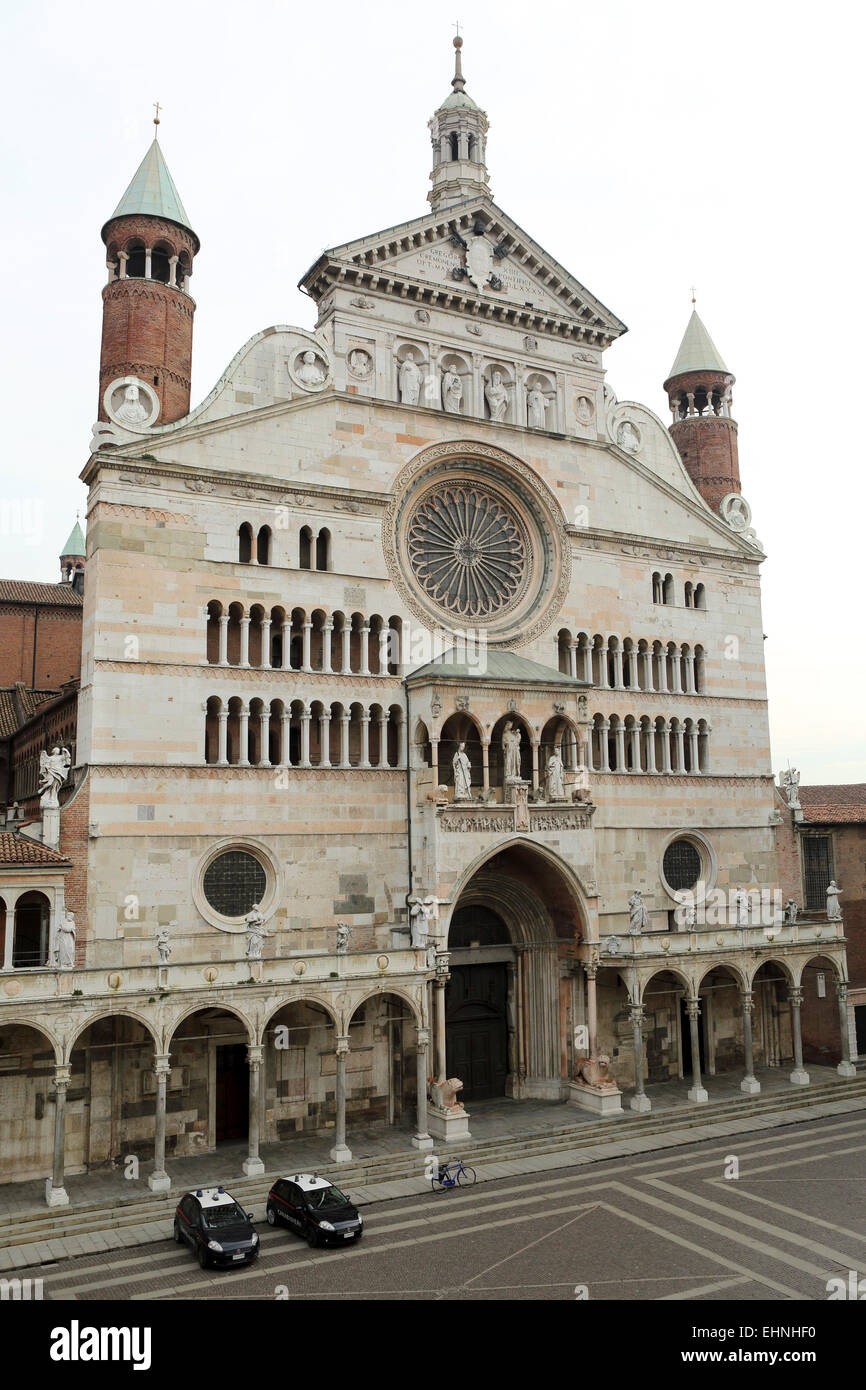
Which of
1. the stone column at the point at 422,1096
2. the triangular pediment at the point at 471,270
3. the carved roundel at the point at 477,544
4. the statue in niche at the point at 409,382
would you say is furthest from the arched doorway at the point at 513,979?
the triangular pediment at the point at 471,270

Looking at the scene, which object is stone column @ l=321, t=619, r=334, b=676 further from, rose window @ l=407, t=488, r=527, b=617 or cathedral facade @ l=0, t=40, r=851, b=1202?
rose window @ l=407, t=488, r=527, b=617

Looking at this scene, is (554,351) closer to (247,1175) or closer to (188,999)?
(188,999)

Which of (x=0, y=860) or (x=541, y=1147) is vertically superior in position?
(x=0, y=860)

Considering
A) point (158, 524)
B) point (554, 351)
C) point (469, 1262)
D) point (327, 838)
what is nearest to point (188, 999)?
point (327, 838)

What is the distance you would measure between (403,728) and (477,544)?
750 cm

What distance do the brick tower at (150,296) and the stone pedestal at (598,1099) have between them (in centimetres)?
2431

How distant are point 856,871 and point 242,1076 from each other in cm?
2431

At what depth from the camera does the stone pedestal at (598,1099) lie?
3212cm

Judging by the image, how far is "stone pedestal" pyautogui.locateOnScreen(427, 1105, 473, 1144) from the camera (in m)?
29.4

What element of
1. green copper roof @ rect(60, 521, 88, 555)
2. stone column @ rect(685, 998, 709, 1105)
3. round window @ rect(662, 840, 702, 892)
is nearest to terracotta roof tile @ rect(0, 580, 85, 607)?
green copper roof @ rect(60, 521, 88, 555)

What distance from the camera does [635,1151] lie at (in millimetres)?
29750

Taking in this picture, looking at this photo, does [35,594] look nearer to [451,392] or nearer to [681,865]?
[451,392]

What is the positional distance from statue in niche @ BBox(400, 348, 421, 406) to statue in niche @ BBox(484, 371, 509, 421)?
9.10 feet

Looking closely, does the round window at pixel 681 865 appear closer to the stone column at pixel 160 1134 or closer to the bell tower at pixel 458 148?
the stone column at pixel 160 1134
